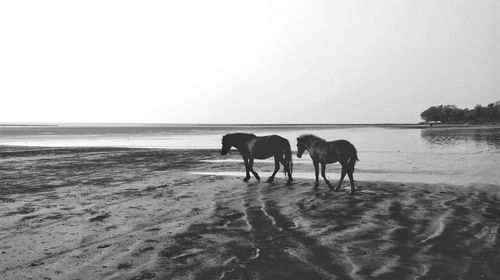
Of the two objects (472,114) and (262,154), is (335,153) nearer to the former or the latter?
(262,154)

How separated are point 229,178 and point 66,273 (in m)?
10.0

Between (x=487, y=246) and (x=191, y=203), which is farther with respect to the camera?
(x=191, y=203)

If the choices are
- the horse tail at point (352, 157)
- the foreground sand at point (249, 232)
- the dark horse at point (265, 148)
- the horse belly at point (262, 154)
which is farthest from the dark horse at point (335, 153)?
the horse belly at point (262, 154)

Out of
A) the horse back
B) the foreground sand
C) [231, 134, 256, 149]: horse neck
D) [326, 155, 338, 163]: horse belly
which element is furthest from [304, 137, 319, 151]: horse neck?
[231, 134, 256, 149]: horse neck

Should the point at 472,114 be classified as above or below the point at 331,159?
above

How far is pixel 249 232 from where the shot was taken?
7168 mm

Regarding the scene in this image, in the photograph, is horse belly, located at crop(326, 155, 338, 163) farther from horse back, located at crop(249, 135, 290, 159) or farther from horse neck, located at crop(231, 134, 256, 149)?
horse neck, located at crop(231, 134, 256, 149)

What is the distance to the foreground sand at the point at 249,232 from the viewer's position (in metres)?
5.25

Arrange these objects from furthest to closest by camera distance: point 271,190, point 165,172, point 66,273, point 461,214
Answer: point 165,172
point 271,190
point 461,214
point 66,273

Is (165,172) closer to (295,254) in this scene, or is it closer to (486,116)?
(295,254)

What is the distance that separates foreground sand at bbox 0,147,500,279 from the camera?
5250 mm

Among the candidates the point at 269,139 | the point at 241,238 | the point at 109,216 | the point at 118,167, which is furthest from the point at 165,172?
the point at 241,238

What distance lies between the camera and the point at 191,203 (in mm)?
10109

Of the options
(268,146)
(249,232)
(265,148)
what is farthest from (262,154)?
(249,232)
